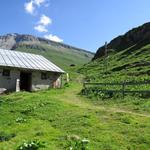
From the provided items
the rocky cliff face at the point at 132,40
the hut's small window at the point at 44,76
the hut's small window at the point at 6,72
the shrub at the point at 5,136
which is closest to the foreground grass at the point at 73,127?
the shrub at the point at 5,136

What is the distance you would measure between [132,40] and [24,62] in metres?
81.2

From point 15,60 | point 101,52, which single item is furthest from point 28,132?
point 101,52

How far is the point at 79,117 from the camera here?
2103cm

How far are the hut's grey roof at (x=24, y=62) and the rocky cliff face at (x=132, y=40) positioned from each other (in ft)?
202

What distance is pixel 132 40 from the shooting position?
403 feet

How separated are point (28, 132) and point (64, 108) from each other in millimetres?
7113

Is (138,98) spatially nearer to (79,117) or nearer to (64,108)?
(64,108)

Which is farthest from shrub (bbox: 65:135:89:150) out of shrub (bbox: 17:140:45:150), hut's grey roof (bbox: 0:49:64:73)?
hut's grey roof (bbox: 0:49:64:73)

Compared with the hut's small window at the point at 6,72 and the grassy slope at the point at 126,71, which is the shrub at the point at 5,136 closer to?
the hut's small window at the point at 6,72

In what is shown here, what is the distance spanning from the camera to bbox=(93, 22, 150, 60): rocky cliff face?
11169 cm

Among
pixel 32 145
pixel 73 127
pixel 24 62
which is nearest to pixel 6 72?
pixel 24 62

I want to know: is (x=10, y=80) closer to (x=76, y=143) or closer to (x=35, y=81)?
(x=35, y=81)

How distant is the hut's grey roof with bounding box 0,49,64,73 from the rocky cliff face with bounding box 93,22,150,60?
61.5 m

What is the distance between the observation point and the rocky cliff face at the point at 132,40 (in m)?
112
